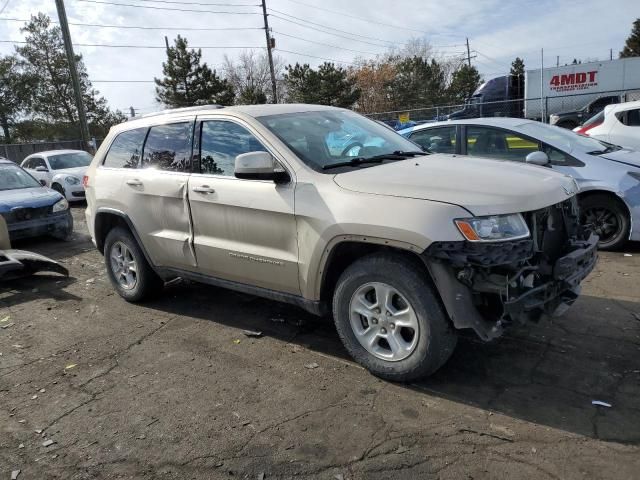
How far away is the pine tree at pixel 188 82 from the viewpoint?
4103 centimetres

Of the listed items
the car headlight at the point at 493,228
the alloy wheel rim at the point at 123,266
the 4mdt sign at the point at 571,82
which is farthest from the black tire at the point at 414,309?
the 4mdt sign at the point at 571,82

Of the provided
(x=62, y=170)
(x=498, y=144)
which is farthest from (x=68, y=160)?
(x=498, y=144)

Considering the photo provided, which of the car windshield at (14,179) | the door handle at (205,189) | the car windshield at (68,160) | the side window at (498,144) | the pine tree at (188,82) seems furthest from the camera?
the pine tree at (188,82)

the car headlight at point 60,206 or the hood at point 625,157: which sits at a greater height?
the hood at point 625,157

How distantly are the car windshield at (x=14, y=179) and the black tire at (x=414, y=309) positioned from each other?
839 centimetres

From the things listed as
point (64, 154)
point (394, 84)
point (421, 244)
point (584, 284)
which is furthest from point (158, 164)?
point (394, 84)

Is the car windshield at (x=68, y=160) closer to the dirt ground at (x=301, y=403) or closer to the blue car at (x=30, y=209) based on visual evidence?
the blue car at (x=30, y=209)

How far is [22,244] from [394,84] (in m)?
46.1

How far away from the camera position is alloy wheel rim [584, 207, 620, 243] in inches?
239

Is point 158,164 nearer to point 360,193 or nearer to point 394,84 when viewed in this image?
point 360,193

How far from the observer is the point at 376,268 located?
3.33m

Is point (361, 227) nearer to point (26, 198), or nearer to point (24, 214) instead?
point (24, 214)

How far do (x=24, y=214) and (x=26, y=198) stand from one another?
0.40 m

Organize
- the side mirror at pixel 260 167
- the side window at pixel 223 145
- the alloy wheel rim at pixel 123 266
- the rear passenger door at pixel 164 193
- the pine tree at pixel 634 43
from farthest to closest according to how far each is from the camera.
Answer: the pine tree at pixel 634 43
the alloy wheel rim at pixel 123 266
the rear passenger door at pixel 164 193
the side window at pixel 223 145
the side mirror at pixel 260 167
